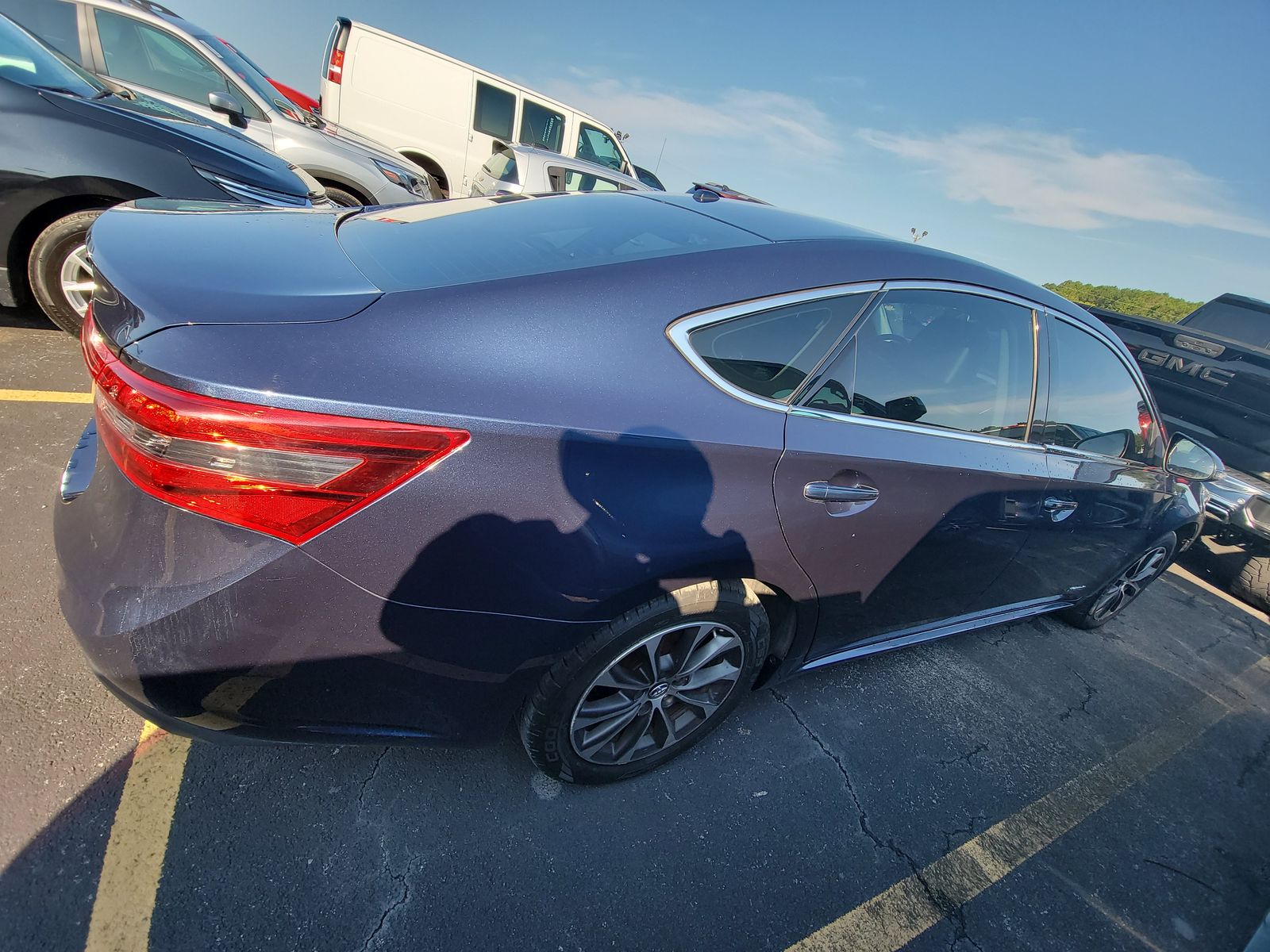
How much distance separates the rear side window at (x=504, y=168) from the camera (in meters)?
8.74

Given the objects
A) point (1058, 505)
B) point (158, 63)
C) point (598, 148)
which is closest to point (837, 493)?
point (1058, 505)

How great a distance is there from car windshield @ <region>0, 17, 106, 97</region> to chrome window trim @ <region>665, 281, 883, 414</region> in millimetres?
3684

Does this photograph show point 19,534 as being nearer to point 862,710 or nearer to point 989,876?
point 862,710

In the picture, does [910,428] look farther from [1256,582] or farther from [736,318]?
[1256,582]

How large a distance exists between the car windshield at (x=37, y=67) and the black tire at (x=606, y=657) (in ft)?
12.7

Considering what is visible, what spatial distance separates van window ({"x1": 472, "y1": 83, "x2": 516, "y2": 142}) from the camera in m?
10.4

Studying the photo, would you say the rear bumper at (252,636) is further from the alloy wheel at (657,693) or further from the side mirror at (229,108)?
the side mirror at (229,108)

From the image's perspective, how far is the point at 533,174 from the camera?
8680 mm

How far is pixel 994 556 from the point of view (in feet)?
8.00

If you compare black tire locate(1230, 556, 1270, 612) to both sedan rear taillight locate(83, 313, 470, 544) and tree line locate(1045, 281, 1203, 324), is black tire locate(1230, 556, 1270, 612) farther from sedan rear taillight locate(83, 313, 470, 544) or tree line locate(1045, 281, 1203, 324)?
tree line locate(1045, 281, 1203, 324)

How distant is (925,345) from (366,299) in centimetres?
169

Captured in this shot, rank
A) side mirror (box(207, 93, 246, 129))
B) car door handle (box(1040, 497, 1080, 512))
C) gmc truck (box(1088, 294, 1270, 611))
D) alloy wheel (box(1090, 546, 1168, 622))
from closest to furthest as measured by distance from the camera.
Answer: car door handle (box(1040, 497, 1080, 512)) → alloy wheel (box(1090, 546, 1168, 622)) → gmc truck (box(1088, 294, 1270, 611)) → side mirror (box(207, 93, 246, 129))

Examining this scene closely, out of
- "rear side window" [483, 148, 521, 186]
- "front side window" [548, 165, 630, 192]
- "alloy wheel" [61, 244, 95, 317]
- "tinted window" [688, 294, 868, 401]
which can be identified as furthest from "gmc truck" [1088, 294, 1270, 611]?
"rear side window" [483, 148, 521, 186]

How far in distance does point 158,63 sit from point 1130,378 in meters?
7.60
